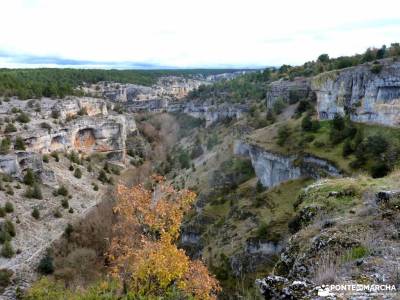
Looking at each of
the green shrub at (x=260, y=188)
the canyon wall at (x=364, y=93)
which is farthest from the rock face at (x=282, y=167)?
the canyon wall at (x=364, y=93)

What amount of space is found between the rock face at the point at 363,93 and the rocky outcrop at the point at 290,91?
594 inches

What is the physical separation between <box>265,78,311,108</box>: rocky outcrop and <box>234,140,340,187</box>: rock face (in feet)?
56.8

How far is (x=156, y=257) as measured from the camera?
1343cm

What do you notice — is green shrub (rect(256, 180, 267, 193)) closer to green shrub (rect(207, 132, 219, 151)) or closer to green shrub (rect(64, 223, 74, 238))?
green shrub (rect(64, 223, 74, 238))

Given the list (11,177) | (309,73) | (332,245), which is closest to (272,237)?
(332,245)

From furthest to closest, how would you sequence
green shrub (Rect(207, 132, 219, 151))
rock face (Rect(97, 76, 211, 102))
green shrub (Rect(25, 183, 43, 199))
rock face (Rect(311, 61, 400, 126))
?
rock face (Rect(97, 76, 211, 102)) → green shrub (Rect(207, 132, 219, 151)) → green shrub (Rect(25, 183, 43, 199)) → rock face (Rect(311, 61, 400, 126))

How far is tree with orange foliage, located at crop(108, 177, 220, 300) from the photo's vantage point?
44.8 ft

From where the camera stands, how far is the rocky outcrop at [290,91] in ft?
200

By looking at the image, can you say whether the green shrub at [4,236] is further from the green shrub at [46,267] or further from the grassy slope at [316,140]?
the grassy slope at [316,140]

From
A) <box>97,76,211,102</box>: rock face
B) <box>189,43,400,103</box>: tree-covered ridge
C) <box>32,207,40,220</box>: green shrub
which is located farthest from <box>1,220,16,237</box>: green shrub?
<box>97,76,211,102</box>: rock face

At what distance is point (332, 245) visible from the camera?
10.7 meters

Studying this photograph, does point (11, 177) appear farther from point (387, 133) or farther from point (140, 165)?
point (387, 133)

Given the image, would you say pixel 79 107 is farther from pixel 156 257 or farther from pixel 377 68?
pixel 156 257

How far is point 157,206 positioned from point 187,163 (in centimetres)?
4577
